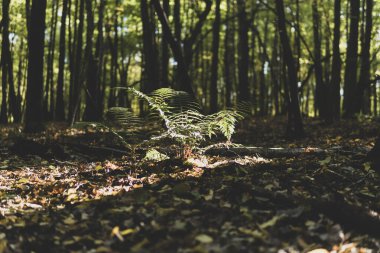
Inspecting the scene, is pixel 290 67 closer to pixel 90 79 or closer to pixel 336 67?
pixel 336 67

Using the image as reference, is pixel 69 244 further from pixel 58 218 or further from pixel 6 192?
pixel 6 192

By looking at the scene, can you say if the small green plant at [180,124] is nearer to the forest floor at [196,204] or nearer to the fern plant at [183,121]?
the fern plant at [183,121]

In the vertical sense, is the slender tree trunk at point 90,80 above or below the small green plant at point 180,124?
above

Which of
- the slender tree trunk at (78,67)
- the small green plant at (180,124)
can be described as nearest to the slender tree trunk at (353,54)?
the small green plant at (180,124)

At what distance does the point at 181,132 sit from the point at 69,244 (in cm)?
322

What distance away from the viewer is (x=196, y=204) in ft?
12.8

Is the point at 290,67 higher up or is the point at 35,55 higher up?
the point at 35,55

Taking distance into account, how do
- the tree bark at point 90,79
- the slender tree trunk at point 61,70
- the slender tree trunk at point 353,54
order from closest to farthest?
1. the tree bark at point 90,79
2. the slender tree trunk at point 353,54
3. the slender tree trunk at point 61,70

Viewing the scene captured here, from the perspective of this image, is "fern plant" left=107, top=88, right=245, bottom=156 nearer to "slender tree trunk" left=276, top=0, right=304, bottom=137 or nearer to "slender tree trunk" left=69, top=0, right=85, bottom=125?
"slender tree trunk" left=276, top=0, right=304, bottom=137

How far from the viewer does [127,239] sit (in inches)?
126

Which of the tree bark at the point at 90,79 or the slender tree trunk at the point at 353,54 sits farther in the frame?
the slender tree trunk at the point at 353,54

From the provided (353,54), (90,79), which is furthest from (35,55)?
(353,54)

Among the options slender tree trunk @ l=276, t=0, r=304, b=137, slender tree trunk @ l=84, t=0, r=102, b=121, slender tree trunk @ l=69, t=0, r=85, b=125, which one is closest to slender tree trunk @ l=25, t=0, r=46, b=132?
slender tree trunk @ l=69, t=0, r=85, b=125

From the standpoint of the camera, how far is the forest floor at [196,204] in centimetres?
320
